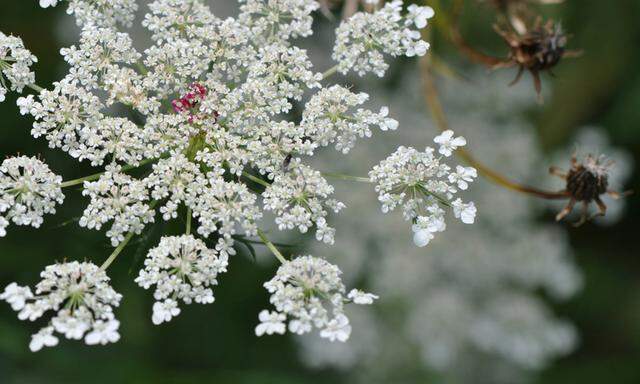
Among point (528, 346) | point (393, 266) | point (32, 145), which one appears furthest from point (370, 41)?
point (528, 346)

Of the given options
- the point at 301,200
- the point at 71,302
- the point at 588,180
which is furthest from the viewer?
the point at 588,180

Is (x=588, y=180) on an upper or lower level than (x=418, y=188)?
upper

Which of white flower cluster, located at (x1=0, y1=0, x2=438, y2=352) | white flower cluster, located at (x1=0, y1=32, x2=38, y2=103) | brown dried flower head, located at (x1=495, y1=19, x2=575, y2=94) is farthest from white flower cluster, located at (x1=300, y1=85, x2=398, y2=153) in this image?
white flower cluster, located at (x1=0, y1=32, x2=38, y2=103)

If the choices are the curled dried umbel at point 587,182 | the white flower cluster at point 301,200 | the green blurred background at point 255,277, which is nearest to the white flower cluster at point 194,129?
the white flower cluster at point 301,200

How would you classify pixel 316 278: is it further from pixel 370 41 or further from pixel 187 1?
pixel 187 1

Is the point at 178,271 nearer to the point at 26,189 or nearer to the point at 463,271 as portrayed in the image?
the point at 26,189

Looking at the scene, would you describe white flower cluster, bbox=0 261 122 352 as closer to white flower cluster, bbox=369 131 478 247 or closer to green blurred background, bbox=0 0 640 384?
white flower cluster, bbox=369 131 478 247

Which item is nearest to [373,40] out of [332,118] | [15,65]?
[332,118]

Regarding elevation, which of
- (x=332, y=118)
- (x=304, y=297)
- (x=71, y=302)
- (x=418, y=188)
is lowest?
(x=71, y=302)
